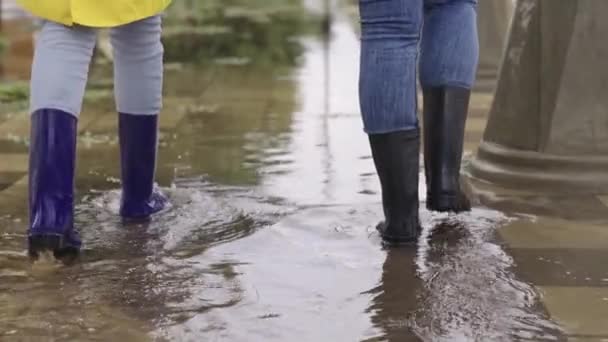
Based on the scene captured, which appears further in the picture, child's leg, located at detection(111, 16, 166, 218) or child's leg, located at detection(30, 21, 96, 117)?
child's leg, located at detection(111, 16, 166, 218)

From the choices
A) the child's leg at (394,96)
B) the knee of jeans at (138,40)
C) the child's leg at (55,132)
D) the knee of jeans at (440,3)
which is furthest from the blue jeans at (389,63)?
the child's leg at (55,132)

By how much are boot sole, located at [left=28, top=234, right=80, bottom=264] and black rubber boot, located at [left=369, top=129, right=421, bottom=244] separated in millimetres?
812

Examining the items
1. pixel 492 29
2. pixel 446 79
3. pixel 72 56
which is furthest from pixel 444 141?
pixel 492 29

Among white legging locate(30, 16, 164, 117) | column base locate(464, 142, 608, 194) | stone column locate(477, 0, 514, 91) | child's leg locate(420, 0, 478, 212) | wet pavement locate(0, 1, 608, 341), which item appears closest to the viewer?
wet pavement locate(0, 1, 608, 341)

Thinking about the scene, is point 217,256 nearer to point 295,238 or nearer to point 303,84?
point 295,238

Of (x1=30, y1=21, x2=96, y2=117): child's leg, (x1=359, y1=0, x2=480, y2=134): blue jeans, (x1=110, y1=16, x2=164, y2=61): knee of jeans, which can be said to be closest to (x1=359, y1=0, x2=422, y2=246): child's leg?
(x1=359, y1=0, x2=480, y2=134): blue jeans

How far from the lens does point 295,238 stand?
319cm

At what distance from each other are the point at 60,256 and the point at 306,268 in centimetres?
62

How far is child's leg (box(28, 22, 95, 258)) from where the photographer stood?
9.78ft

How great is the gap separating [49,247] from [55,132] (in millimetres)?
292

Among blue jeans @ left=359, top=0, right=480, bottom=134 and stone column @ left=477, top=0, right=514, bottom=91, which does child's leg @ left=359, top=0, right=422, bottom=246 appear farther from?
stone column @ left=477, top=0, right=514, bottom=91

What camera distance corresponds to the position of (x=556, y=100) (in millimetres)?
3775

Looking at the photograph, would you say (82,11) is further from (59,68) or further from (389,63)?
(389,63)

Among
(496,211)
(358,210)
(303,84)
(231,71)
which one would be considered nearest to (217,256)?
(358,210)
